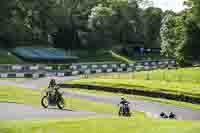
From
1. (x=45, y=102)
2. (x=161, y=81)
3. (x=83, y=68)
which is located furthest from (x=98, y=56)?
(x=45, y=102)

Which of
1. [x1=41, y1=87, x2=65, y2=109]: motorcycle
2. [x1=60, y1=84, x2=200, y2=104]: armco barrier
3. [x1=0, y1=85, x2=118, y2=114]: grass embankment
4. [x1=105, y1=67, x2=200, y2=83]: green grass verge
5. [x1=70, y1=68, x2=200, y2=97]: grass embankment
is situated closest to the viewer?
[x1=41, y1=87, x2=65, y2=109]: motorcycle

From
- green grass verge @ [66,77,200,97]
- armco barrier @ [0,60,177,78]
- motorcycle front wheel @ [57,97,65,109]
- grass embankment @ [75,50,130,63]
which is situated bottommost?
motorcycle front wheel @ [57,97,65,109]

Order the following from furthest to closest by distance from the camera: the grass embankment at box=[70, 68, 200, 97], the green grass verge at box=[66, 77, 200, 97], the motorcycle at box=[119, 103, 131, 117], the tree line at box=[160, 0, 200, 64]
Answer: the tree line at box=[160, 0, 200, 64] → the grass embankment at box=[70, 68, 200, 97] → the green grass verge at box=[66, 77, 200, 97] → the motorcycle at box=[119, 103, 131, 117]

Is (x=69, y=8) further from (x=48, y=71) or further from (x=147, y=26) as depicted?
(x=48, y=71)

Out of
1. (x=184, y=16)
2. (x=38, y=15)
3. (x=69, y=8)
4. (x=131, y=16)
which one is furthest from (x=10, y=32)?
(x=131, y=16)

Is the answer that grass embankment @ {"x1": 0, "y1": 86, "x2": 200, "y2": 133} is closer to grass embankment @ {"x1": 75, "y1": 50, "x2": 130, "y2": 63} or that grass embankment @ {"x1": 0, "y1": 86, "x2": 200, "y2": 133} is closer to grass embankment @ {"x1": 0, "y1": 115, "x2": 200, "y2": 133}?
grass embankment @ {"x1": 0, "y1": 115, "x2": 200, "y2": 133}

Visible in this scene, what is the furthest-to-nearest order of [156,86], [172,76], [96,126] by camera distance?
[172,76]
[156,86]
[96,126]

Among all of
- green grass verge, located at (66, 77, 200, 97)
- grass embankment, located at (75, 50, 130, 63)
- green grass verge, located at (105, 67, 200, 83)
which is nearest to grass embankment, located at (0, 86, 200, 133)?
green grass verge, located at (66, 77, 200, 97)

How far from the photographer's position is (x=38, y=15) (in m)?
106

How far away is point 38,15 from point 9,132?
8689 centimetres

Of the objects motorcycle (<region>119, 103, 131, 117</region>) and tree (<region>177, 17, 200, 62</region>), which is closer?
motorcycle (<region>119, 103, 131, 117</region>)

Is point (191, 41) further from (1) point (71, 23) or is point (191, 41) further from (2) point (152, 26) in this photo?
(2) point (152, 26)

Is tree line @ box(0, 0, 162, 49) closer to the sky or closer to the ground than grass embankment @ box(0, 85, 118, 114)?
closer to the sky

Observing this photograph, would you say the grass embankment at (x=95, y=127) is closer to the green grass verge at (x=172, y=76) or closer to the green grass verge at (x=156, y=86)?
the green grass verge at (x=156, y=86)
